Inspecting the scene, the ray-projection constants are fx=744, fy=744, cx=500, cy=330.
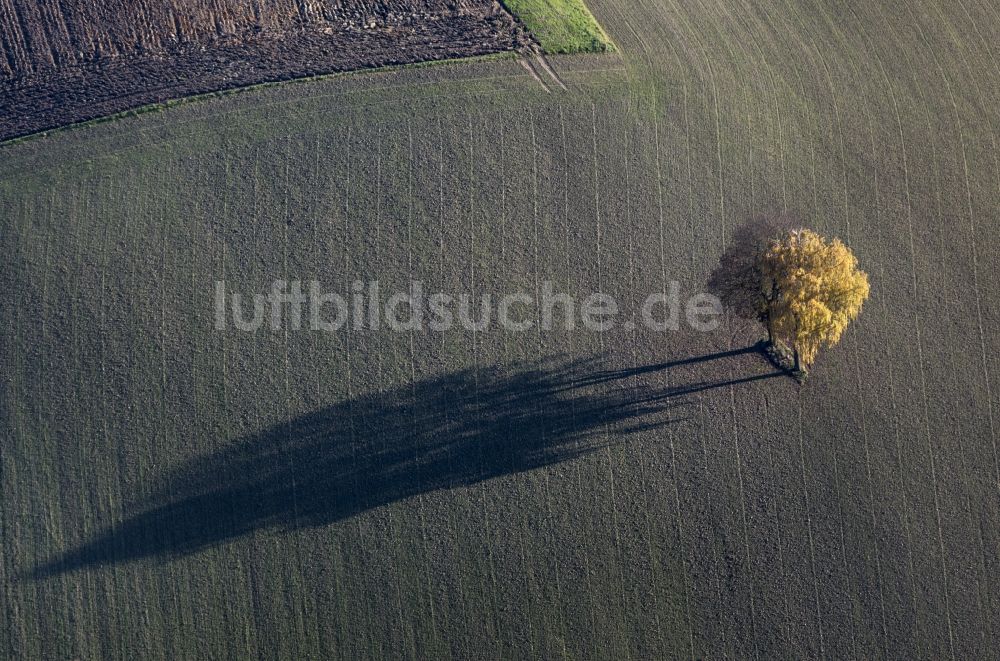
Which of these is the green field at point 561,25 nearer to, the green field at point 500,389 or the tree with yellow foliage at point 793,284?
the green field at point 500,389

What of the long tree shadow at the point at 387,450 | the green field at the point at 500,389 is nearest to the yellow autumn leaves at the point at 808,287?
the green field at the point at 500,389

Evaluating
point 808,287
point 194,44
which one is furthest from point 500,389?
point 194,44

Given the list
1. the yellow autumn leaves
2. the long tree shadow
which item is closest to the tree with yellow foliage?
the yellow autumn leaves

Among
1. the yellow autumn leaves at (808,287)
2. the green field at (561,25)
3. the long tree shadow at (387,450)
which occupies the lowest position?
the long tree shadow at (387,450)

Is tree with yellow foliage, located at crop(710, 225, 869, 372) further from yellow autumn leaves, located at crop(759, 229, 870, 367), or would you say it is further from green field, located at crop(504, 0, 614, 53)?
green field, located at crop(504, 0, 614, 53)

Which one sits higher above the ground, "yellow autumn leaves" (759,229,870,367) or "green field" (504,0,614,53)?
"green field" (504,0,614,53)

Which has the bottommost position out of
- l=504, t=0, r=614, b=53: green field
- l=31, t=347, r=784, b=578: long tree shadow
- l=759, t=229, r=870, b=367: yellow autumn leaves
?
l=31, t=347, r=784, b=578: long tree shadow

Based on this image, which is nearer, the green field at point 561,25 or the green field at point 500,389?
the green field at point 500,389
